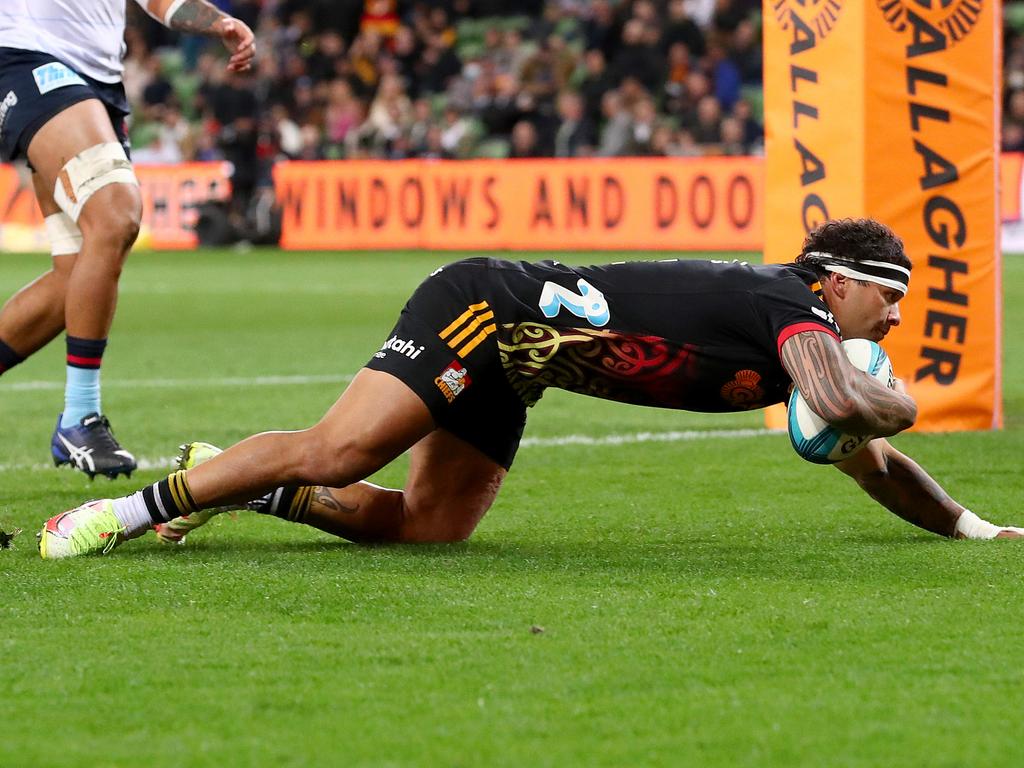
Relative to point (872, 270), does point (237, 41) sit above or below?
above

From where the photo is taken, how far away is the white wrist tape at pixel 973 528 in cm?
497

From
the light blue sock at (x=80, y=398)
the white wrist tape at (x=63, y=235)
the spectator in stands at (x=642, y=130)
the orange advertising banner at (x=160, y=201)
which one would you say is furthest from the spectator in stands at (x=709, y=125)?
the light blue sock at (x=80, y=398)

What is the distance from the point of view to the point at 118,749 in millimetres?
2904

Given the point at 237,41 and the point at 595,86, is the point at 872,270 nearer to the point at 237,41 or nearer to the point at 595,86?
the point at 237,41

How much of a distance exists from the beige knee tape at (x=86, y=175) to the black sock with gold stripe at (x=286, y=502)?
1.62 m

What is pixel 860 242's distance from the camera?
4.57 metres

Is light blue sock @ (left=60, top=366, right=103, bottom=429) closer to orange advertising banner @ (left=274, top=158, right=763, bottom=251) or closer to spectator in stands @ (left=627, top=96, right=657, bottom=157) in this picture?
orange advertising banner @ (left=274, top=158, right=763, bottom=251)

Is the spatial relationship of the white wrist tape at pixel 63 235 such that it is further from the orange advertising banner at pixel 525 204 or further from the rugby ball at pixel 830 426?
the orange advertising banner at pixel 525 204

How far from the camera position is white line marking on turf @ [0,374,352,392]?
30.4 ft

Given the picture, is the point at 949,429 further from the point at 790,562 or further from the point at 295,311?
the point at 295,311

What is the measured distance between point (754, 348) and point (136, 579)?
1.61 meters

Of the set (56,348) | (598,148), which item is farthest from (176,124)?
(56,348)

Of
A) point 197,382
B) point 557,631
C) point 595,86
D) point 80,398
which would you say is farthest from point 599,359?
point 595,86

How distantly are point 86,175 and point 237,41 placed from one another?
0.90 meters
